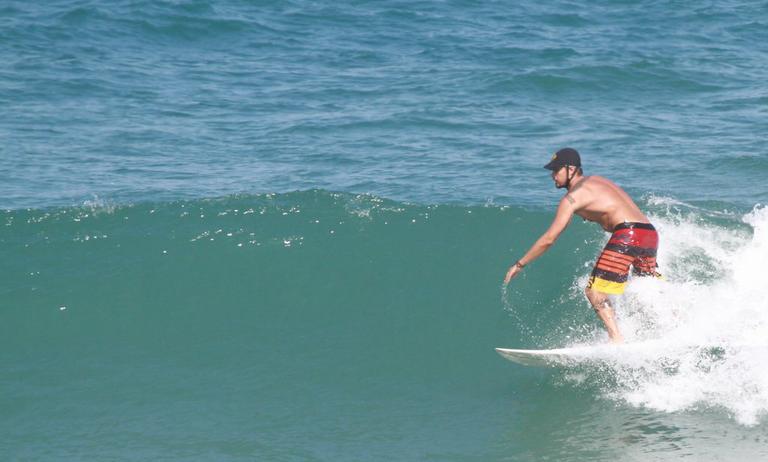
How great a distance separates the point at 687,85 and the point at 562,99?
229cm

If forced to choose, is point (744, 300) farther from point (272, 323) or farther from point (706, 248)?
point (272, 323)

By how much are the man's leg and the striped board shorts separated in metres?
0.05

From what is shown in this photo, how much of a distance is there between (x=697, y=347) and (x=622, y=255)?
913mm

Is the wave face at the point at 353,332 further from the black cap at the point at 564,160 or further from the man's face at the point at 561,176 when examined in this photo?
the black cap at the point at 564,160

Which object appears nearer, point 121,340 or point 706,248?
point 121,340

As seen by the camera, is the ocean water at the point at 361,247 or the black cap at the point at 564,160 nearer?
the ocean water at the point at 361,247

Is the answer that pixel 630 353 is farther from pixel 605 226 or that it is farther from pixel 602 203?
pixel 602 203

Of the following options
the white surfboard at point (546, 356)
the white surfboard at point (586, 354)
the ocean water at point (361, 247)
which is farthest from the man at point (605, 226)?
the ocean water at point (361, 247)

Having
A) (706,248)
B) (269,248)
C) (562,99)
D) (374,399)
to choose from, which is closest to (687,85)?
(562,99)

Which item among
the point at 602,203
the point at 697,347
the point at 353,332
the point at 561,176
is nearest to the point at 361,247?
the point at 353,332

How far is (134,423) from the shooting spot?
7438 mm

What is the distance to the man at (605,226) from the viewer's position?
296 inches

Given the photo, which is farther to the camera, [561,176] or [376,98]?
[376,98]

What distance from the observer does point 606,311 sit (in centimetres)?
775
